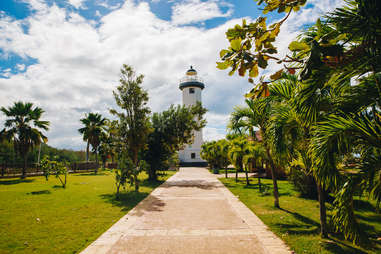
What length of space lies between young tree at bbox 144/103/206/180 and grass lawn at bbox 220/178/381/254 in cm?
856

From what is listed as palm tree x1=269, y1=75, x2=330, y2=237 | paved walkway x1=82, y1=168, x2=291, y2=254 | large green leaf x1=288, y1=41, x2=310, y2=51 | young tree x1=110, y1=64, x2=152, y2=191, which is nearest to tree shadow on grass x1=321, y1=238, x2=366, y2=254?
palm tree x1=269, y1=75, x2=330, y2=237

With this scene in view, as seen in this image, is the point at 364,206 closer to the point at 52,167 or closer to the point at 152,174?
the point at 152,174

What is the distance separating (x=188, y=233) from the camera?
189 inches

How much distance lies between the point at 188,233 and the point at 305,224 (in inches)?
124

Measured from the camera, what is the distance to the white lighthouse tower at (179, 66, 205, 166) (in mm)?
39375

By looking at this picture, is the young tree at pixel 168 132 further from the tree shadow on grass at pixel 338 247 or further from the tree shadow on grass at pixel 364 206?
the tree shadow on grass at pixel 338 247

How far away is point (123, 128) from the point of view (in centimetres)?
1165

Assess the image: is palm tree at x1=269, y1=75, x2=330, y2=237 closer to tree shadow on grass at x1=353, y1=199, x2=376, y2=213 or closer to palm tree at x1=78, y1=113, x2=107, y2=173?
tree shadow on grass at x1=353, y1=199, x2=376, y2=213

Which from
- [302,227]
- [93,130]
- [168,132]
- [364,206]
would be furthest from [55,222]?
[93,130]

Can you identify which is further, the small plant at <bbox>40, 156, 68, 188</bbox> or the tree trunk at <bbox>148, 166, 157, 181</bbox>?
the tree trunk at <bbox>148, 166, 157, 181</bbox>

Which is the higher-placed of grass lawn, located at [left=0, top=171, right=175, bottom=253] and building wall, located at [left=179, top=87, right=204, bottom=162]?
building wall, located at [left=179, top=87, right=204, bottom=162]

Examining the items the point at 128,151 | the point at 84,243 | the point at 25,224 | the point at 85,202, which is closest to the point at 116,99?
the point at 128,151

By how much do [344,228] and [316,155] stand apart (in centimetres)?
113

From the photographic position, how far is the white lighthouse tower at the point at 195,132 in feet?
129
